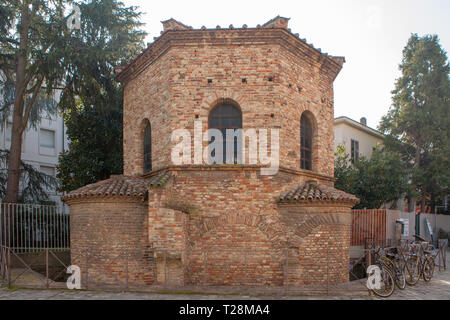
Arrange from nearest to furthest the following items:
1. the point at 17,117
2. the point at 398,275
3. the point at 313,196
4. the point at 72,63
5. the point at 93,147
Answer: the point at 398,275 → the point at 313,196 → the point at 72,63 → the point at 17,117 → the point at 93,147

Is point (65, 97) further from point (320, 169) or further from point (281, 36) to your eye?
point (320, 169)

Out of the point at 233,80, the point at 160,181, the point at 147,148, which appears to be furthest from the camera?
the point at 147,148

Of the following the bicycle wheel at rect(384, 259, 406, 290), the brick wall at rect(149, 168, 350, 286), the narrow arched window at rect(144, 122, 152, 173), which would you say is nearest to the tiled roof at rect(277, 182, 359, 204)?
the brick wall at rect(149, 168, 350, 286)

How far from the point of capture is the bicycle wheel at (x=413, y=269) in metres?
9.80

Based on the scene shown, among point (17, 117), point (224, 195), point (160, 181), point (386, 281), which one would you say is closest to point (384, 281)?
point (386, 281)

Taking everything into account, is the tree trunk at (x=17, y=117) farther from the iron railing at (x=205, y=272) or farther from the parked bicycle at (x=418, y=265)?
the parked bicycle at (x=418, y=265)

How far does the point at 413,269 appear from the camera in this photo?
33.1 feet

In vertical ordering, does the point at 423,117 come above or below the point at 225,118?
above

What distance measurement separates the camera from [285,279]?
9.62 m

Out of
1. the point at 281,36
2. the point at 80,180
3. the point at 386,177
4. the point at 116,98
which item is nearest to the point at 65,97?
the point at 116,98

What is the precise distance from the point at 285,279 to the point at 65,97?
37.7ft

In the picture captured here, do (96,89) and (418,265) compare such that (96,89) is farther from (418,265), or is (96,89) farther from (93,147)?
(418,265)

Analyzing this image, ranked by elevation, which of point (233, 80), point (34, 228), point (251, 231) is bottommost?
point (34, 228)

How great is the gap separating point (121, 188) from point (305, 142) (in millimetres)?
5945
